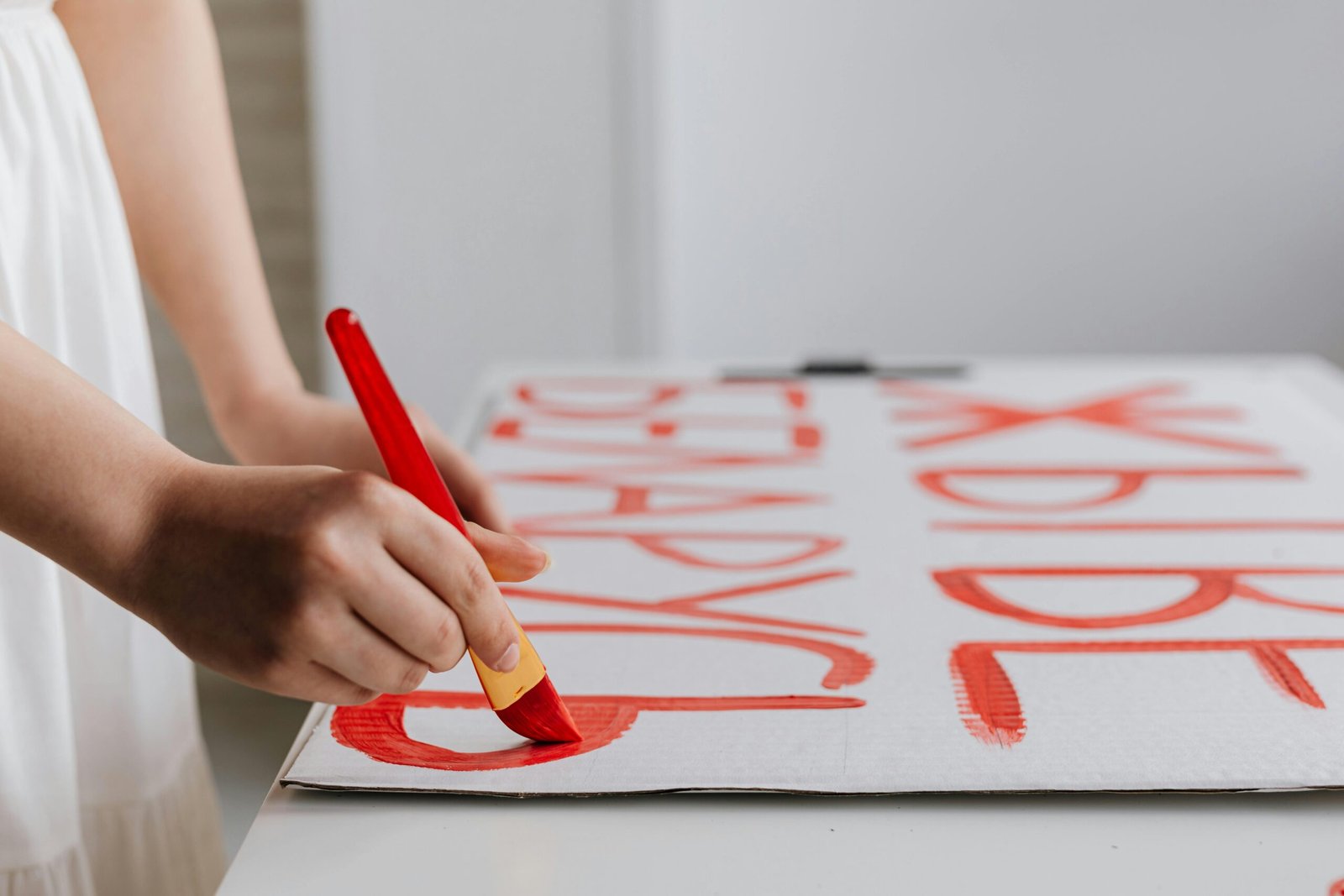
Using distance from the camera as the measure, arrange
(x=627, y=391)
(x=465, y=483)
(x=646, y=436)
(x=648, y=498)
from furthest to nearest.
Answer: (x=627, y=391) → (x=646, y=436) → (x=648, y=498) → (x=465, y=483)

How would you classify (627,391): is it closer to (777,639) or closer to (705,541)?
(705,541)

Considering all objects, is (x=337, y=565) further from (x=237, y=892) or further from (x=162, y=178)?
(x=162, y=178)

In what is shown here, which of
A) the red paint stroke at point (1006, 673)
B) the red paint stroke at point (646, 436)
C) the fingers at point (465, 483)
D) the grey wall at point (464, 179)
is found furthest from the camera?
the grey wall at point (464, 179)

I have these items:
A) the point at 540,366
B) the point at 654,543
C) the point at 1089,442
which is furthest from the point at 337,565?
the point at 540,366

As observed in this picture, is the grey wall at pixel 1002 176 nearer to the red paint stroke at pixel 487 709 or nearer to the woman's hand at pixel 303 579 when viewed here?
the red paint stroke at pixel 487 709

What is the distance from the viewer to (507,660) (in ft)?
1.12

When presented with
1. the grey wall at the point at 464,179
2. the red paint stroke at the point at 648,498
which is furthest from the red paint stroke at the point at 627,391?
the grey wall at the point at 464,179

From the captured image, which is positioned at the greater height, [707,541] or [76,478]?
[76,478]

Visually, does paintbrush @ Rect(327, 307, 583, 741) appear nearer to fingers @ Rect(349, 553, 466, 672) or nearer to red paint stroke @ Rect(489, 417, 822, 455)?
fingers @ Rect(349, 553, 466, 672)

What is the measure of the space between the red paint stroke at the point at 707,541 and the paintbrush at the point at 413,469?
183 millimetres

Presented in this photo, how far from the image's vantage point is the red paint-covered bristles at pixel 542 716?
395 millimetres

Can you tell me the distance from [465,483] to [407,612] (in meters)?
0.21

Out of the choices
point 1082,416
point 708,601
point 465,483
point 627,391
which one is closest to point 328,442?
point 465,483

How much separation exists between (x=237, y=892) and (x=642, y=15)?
1.45 metres
